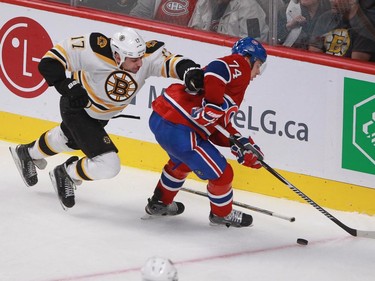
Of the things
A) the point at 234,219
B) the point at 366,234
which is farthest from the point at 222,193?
the point at 366,234

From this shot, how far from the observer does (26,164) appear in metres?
6.13

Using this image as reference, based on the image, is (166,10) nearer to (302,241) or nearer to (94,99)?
(94,99)

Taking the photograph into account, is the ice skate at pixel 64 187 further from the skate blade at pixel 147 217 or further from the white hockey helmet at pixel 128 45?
the white hockey helmet at pixel 128 45

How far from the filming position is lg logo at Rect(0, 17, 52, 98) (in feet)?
22.3

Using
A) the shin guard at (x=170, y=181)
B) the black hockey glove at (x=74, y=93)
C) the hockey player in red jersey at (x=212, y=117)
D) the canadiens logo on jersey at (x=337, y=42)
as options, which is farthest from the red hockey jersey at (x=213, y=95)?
the canadiens logo on jersey at (x=337, y=42)

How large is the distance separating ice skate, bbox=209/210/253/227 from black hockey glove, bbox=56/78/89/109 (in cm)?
90

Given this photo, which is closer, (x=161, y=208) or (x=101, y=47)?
(x=101, y=47)

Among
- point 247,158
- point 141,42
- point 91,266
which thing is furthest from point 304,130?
point 91,266

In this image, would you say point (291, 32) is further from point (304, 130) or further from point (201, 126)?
point (201, 126)

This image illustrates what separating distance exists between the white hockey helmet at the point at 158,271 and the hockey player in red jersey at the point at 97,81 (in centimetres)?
194

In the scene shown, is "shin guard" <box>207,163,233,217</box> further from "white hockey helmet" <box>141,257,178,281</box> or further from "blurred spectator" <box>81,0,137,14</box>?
"white hockey helmet" <box>141,257,178,281</box>

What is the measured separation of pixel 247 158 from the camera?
217 inches

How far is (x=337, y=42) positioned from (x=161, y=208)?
1314 millimetres

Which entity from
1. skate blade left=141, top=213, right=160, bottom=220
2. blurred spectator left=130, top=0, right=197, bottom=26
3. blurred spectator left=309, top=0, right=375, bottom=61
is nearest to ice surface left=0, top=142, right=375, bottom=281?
skate blade left=141, top=213, right=160, bottom=220
